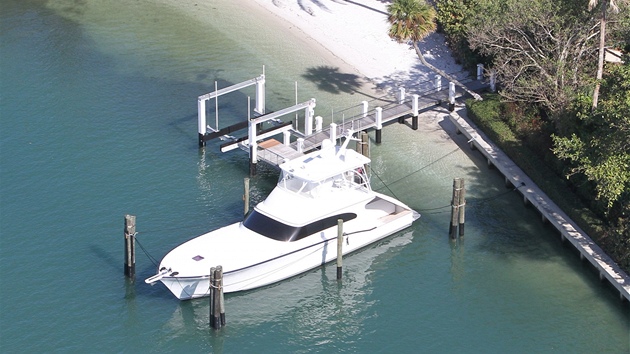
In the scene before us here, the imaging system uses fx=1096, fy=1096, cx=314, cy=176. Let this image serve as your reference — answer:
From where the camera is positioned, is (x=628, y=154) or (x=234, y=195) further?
(x=234, y=195)

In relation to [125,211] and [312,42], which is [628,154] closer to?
[125,211]

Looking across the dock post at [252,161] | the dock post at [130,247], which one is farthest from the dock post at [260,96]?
the dock post at [130,247]

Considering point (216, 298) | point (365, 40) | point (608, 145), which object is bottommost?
point (216, 298)

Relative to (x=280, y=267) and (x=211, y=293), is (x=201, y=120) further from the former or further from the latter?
(x=211, y=293)

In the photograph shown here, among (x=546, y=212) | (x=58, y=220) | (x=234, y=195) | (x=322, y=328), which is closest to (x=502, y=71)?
(x=546, y=212)

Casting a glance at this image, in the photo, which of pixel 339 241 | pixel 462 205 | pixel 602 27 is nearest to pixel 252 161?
pixel 339 241

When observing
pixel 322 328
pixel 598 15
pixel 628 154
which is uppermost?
pixel 598 15

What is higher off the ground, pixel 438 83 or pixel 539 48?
pixel 539 48
